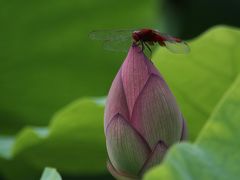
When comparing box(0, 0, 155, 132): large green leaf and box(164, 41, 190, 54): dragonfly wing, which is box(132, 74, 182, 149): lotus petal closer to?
box(164, 41, 190, 54): dragonfly wing

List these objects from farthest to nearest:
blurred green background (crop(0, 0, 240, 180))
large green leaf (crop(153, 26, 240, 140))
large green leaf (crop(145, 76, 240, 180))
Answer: blurred green background (crop(0, 0, 240, 180)), large green leaf (crop(153, 26, 240, 140)), large green leaf (crop(145, 76, 240, 180))

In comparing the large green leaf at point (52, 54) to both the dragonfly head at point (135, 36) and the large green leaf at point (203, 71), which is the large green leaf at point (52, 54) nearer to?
the large green leaf at point (203, 71)

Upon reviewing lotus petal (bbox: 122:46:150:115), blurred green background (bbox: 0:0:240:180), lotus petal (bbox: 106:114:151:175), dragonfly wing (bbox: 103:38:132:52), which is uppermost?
dragonfly wing (bbox: 103:38:132:52)

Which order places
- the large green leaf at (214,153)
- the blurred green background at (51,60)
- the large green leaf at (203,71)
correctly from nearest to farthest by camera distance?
the large green leaf at (214,153)
the large green leaf at (203,71)
the blurred green background at (51,60)

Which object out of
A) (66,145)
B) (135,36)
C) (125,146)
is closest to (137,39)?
(135,36)

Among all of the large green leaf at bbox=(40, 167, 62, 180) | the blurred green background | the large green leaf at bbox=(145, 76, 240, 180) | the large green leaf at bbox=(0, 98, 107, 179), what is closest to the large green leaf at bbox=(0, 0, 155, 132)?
the blurred green background

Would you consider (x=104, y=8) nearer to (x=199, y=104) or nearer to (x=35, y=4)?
(x=35, y=4)

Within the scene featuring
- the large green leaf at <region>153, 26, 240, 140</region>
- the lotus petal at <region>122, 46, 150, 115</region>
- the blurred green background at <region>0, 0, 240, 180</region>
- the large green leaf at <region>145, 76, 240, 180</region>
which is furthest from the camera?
the blurred green background at <region>0, 0, 240, 180</region>

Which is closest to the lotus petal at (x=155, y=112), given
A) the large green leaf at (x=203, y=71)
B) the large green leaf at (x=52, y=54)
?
the large green leaf at (x=203, y=71)
